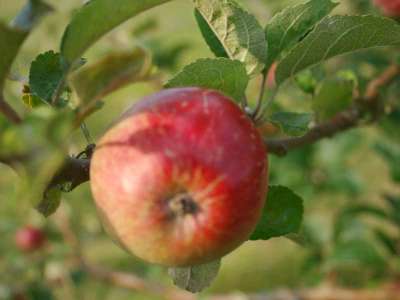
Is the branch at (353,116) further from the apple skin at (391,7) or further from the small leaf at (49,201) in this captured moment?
the small leaf at (49,201)

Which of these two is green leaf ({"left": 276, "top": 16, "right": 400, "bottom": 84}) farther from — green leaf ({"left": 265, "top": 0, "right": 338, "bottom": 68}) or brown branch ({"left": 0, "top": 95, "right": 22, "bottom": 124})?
brown branch ({"left": 0, "top": 95, "right": 22, "bottom": 124})

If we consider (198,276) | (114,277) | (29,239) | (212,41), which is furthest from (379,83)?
(29,239)

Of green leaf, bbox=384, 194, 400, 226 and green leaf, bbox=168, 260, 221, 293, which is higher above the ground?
green leaf, bbox=168, 260, 221, 293

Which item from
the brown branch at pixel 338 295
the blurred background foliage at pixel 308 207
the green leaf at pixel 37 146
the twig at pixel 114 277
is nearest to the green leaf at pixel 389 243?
the blurred background foliage at pixel 308 207

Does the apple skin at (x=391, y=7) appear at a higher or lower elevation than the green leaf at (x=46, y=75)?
lower

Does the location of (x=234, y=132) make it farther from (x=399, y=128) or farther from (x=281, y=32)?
(x=399, y=128)

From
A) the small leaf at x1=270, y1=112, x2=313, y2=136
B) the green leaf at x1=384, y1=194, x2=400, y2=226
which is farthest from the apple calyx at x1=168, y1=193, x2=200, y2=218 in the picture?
the green leaf at x1=384, y1=194, x2=400, y2=226
